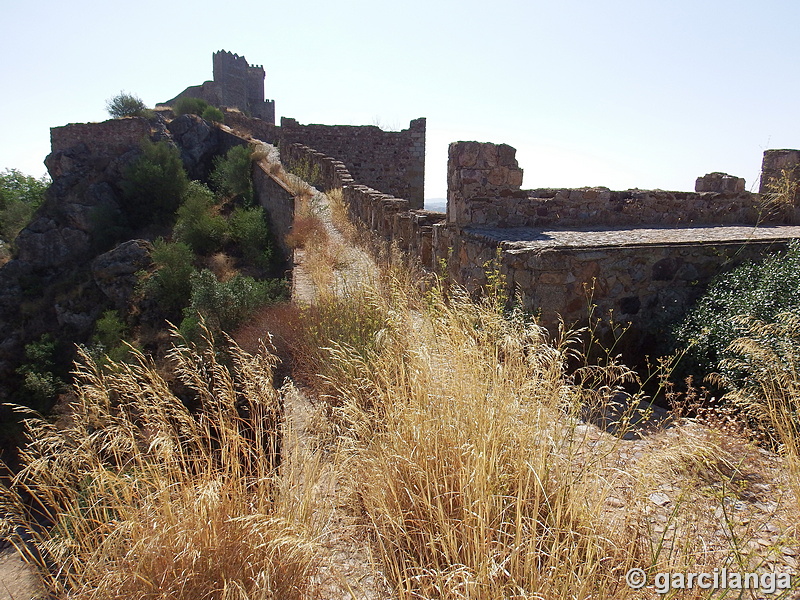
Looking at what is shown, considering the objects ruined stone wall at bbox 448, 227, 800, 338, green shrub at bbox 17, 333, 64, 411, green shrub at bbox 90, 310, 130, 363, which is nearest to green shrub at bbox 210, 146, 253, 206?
green shrub at bbox 90, 310, 130, 363

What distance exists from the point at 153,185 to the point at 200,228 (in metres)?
4.24

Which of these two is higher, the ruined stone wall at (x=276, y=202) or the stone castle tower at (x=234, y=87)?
the stone castle tower at (x=234, y=87)

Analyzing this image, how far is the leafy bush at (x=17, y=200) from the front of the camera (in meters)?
18.9

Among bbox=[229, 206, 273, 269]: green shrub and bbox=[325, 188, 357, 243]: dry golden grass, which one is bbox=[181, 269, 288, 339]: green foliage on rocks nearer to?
bbox=[325, 188, 357, 243]: dry golden grass

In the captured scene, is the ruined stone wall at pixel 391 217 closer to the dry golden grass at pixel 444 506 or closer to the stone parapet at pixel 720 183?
the dry golden grass at pixel 444 506

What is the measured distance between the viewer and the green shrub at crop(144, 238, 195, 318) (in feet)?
41.8

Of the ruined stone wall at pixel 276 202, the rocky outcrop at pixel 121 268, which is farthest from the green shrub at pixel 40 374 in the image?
the ruined stone wall at pixel 276 202

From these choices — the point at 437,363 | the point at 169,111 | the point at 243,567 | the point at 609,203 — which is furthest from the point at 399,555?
the point at 169,111

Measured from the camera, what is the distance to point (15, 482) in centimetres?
199

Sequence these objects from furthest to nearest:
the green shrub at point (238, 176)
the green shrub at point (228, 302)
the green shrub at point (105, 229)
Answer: the green shrub at point (238, 176)
the green shrub at point (105, 229)
the green shrub at point (228, 302)

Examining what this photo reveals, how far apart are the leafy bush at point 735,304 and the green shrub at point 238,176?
46.9 ft

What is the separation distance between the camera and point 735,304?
3.72 meters

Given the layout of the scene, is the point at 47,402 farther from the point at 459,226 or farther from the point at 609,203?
the point at 609,203

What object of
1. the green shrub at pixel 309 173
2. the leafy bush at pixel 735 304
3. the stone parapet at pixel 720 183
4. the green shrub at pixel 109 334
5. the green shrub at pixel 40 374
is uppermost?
the green shrub at pixel 309 173
